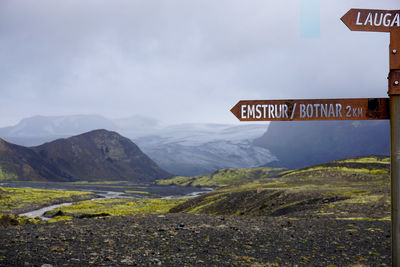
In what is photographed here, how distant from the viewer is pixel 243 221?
17.7 metres

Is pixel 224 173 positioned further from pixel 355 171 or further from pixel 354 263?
pixel 354 263

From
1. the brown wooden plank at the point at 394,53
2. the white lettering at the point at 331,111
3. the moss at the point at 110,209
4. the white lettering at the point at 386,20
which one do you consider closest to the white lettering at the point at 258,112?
the white lettering at the point at 331,111

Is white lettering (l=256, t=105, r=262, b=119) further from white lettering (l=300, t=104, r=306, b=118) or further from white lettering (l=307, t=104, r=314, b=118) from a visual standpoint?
white lettering (l=307, t=104, r=314, b=118)

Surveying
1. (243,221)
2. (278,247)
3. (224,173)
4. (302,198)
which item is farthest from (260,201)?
(224,173)

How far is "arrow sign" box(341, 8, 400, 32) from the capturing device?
7621 mm

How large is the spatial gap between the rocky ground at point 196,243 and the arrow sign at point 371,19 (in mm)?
7530

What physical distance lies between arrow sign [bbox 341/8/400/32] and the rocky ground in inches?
296

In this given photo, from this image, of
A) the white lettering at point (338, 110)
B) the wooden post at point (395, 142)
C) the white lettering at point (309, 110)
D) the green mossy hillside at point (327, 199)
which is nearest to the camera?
the wooden post at point (395, 142)

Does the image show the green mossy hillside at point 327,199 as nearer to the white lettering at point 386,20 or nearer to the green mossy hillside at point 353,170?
the green mossy hillside at point 353,170

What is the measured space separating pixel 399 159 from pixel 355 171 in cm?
5804

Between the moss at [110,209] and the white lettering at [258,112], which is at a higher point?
the white lettering at [258,112]

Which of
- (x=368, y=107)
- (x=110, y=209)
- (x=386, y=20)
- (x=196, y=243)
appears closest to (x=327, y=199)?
(x=196, y=243)

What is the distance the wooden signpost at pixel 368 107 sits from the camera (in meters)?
7.23

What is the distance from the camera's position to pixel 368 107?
785 cm
